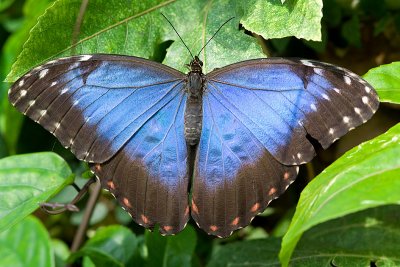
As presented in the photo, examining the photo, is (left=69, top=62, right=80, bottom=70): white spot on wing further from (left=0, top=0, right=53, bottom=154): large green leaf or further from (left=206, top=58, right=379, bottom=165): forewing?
(left=0, top=0, right=53, bottom=154): large green leaf

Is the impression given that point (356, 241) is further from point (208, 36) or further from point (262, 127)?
point (208, 36)

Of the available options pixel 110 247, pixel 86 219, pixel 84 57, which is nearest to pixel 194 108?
pixel 84 57

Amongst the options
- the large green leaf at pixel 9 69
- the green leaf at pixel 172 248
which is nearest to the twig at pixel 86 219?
the green leaf at pixel 172 248

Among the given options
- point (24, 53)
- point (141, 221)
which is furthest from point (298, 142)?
point (24, 53)

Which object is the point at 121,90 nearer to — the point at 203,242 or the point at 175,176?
the point at 175,176

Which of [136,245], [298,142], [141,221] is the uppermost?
[298,142]

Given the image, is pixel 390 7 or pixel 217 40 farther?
pixel 390 7
